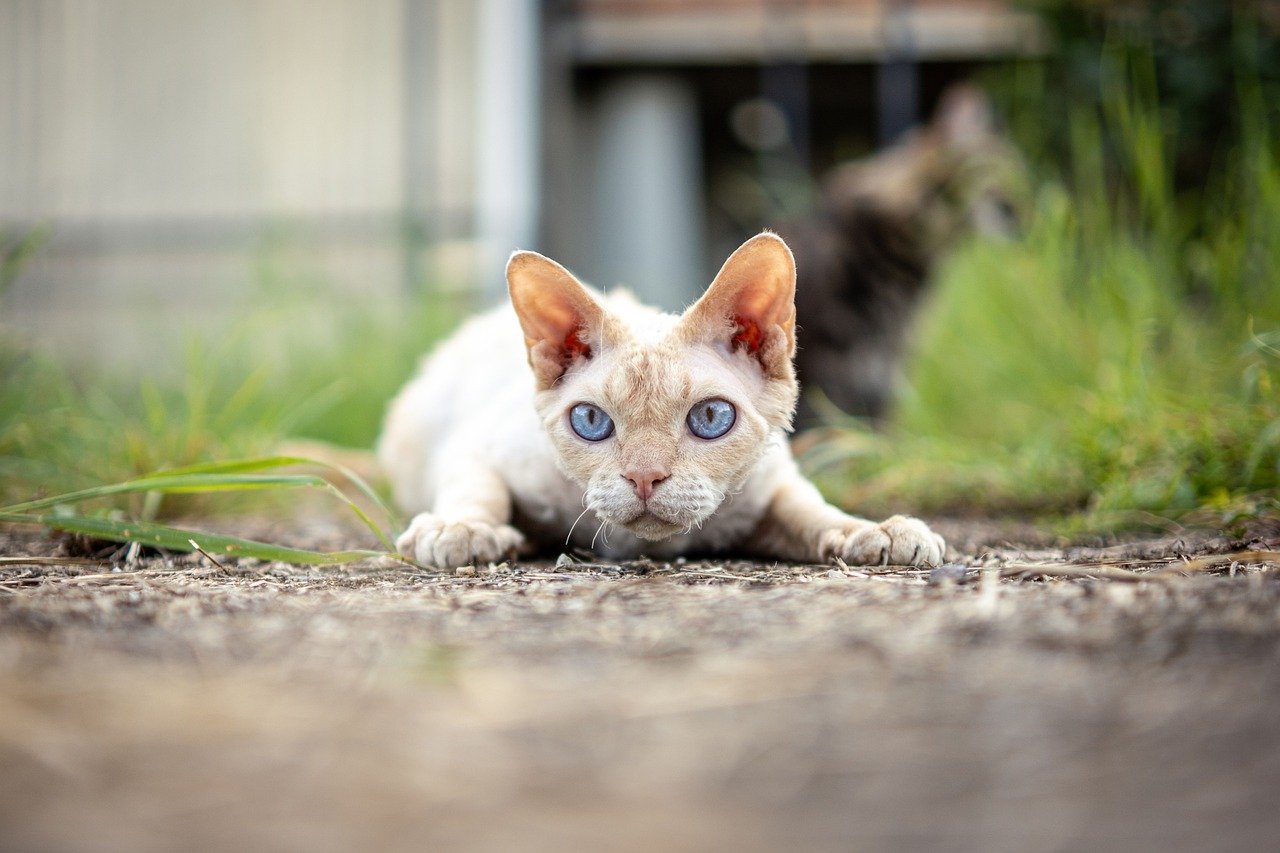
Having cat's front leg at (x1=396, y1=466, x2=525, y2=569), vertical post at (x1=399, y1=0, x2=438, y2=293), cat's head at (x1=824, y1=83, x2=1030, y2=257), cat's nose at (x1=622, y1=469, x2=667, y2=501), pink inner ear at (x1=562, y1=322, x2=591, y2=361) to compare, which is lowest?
cat's front leg at (x1=396, y1=466, x2=525, y2=569)

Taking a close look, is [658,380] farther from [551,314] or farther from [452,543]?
[452,543]

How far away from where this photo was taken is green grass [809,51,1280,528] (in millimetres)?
2332

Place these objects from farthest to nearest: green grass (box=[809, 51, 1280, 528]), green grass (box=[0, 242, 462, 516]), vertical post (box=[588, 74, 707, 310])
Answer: vertical post (box=[588, 74, 707, 310]), green grass (box=[0, 242, 462, 516]), green grass (box=[809, 51, 1280, 528])

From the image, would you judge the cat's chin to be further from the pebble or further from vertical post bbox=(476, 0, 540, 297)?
vertical post bbox=(476, 0, 540, 297)

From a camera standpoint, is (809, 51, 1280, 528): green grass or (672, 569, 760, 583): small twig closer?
(672, 569, 760, 583): small twig

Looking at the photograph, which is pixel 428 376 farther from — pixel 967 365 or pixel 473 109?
pixel 473 109

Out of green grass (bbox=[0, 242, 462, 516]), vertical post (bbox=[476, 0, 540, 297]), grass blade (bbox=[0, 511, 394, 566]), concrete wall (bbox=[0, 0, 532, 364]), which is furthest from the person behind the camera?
concrete wall (bbox=[0, 0, 532, 364])

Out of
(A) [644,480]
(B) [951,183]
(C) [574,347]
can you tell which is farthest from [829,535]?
(B) [951,183]

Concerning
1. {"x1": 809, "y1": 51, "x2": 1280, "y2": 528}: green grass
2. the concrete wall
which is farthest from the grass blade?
the concrete wall

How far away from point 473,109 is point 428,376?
441cm

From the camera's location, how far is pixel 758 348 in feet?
6.21

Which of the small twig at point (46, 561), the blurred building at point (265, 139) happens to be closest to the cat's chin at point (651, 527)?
the small twig at point (46, 561)

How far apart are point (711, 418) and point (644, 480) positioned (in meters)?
0.18

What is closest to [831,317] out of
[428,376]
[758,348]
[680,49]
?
[428,376]
